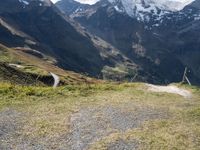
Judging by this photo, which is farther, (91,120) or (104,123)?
(91,120)

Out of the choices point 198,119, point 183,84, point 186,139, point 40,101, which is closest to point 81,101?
point 40,101

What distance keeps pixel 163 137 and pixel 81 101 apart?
13.6m

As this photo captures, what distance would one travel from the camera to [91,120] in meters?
36.7

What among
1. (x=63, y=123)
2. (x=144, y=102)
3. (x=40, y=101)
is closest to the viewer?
(x=63, y=123)

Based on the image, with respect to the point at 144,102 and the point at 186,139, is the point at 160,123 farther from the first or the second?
the point at 144,102

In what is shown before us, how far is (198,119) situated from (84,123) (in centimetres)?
1044

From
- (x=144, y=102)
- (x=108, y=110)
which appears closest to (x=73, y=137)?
(x=108, y=110)

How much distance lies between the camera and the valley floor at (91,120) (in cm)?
3092

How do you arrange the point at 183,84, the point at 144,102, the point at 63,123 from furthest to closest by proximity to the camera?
1. the point at 183,84
2. the point at 144,102
3. the point at 63,123

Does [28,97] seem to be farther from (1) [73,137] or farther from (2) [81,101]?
(1) [73,137]

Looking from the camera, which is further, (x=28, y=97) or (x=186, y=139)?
(x=28, y=97)

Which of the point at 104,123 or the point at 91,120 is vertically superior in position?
the point at 91,120

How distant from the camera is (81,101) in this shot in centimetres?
4441

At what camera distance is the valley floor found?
30922 mm
